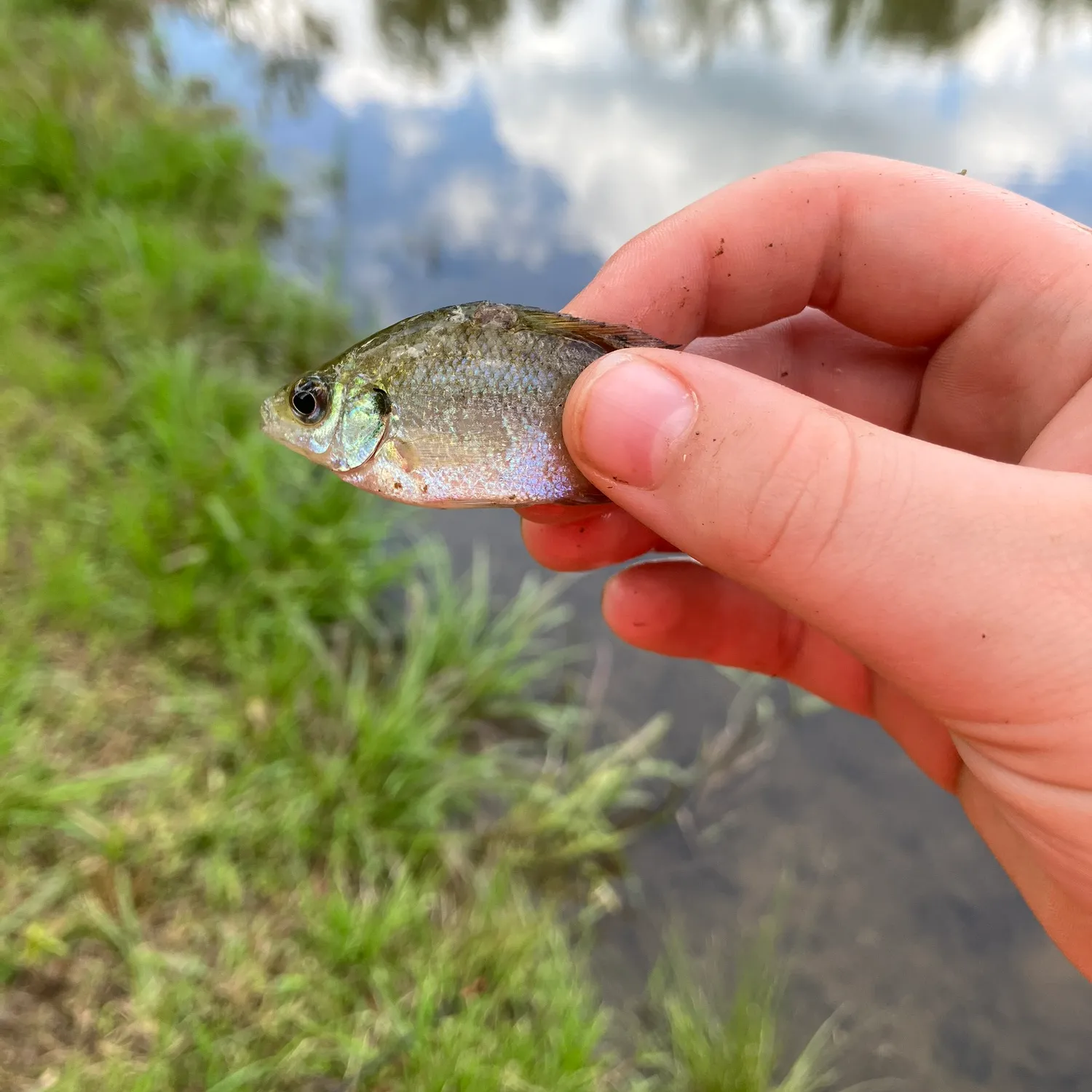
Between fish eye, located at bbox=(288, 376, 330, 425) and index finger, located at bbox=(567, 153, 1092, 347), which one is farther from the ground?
index finger, located at bbox=(567, 153, 1092, 347)

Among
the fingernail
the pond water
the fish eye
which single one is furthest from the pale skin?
the pond water

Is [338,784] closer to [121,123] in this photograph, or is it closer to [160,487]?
[160,487]

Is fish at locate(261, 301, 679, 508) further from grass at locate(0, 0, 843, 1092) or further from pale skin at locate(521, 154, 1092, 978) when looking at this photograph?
grass at locate(0, 0, 843, 1092)

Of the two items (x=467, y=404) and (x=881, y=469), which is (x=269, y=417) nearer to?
(x=467, y=404)

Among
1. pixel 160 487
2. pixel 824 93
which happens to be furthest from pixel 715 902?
pixel 824 93

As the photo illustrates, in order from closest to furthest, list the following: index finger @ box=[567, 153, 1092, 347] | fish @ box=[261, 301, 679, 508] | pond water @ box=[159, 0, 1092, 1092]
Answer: fish @ box=[261, 301, 679, 508]
index finger @ box=[567, 153, 1092, 347]
pond water @ box=[159, 0, 1092, 1092]
